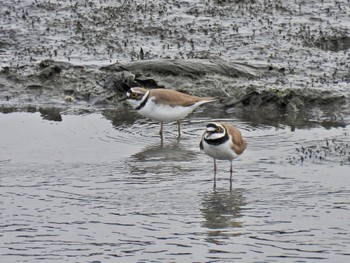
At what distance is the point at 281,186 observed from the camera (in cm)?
1118

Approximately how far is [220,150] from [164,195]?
88 cm

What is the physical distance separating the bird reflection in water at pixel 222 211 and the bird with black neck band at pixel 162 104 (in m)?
2.59

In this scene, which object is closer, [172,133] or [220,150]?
[220,150]

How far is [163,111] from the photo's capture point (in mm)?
13484

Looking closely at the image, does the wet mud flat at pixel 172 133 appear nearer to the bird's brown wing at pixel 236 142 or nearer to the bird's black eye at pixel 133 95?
the bird's brown wing at pixel 236 142

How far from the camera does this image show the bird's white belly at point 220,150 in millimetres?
11180

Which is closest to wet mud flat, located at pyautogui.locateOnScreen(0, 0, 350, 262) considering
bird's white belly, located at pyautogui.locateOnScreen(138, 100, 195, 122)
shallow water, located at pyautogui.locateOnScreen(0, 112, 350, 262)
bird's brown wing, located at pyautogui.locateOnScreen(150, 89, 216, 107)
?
shallow water, located at pyautogui.locateOnScreen(0, 112, 350, 262)

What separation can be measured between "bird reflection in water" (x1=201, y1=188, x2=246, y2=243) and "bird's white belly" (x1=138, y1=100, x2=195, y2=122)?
2.55 metres

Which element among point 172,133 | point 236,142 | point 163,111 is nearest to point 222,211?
point 236,142

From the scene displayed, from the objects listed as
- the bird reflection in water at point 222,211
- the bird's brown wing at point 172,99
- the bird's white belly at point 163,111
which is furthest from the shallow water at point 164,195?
the bird's brown wing at point 172,99

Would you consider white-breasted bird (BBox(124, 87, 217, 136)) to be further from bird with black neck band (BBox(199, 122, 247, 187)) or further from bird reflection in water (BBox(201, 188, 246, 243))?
bird reflection in water (BBox(201, 188, 246, 243))

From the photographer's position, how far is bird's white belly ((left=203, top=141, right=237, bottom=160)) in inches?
440

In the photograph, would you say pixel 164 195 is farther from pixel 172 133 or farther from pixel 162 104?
pixel 172 133

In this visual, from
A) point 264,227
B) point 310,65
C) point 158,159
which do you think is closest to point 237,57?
point 310,65
